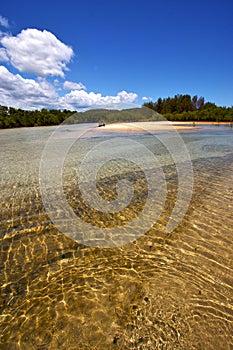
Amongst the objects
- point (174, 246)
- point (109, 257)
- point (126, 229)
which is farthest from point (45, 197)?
point (174, 246)

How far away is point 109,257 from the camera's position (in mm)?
3551

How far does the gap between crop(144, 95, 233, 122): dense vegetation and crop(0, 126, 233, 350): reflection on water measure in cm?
6821

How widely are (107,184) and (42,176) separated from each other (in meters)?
3.45

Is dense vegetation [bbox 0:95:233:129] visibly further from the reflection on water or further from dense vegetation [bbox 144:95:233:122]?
the reflection on water

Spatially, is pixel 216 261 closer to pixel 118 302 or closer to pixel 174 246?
pixel 174 246

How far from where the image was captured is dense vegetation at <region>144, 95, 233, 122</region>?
62494 mm

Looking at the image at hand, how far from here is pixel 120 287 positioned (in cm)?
290

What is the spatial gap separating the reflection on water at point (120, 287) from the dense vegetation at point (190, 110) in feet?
224

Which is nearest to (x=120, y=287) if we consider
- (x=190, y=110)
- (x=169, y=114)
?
(x=169, y=114)

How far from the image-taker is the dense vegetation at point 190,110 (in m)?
62.5

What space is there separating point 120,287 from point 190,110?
93225 millimetres

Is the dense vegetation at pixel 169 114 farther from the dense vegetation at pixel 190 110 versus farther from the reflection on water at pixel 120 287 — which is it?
the reflection on water at pixel 120 287

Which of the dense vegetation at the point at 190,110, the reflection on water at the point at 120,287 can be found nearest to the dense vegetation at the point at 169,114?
the dense vegetation at the point at 190,110

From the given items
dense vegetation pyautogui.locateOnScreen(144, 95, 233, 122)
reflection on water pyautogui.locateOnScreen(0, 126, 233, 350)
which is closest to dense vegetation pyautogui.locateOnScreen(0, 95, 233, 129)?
dense vegetation pyautogui.locateOnScreen(144, 95, 233, 122)
